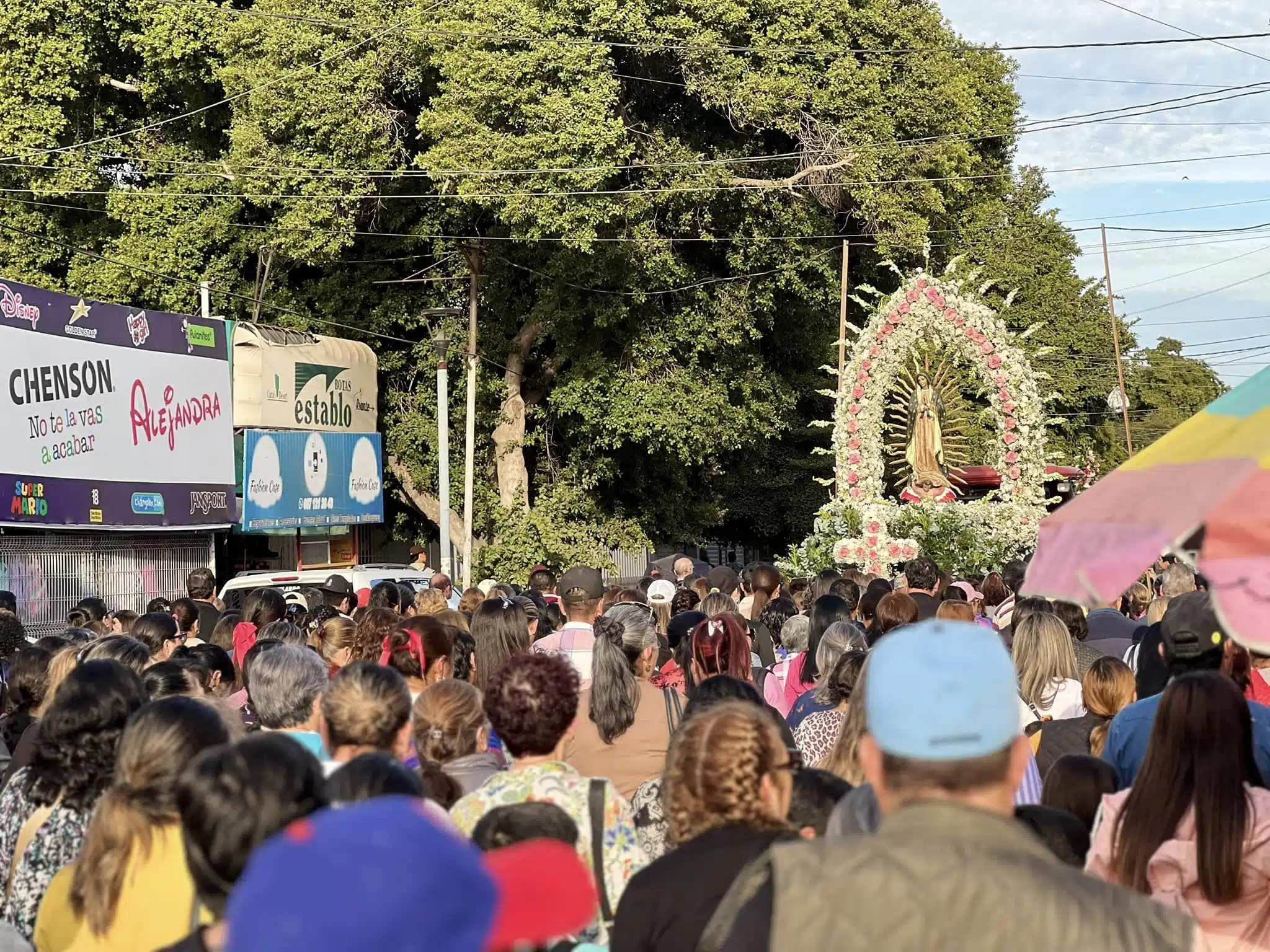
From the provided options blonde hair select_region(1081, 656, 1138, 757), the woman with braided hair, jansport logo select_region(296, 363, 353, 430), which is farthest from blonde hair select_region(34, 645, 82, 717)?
jansport logo select_region(296, 363, 353, 430)

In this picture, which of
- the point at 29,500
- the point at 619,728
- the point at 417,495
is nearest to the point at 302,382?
the point at 417,495

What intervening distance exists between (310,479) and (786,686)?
69.5 ft

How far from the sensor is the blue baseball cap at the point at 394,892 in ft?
4.75

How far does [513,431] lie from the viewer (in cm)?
3128

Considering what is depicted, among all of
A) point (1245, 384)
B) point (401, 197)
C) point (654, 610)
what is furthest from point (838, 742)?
point (401, 197)

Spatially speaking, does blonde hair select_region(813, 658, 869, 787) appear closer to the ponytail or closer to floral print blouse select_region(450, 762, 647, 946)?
floral print blouse select_region(450, 762, 647, 946)

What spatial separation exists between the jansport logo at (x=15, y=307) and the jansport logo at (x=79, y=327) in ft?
2.36

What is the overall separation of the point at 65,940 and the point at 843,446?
21.3 m

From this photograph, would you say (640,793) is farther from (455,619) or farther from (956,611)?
(455,619)

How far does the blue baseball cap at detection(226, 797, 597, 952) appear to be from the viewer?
1.45 meters

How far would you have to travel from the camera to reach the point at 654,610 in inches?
464

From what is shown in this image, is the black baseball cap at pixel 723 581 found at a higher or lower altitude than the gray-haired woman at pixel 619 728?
higher

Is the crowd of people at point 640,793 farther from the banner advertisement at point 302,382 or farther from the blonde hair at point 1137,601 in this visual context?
the banner advertisement at point 302,382

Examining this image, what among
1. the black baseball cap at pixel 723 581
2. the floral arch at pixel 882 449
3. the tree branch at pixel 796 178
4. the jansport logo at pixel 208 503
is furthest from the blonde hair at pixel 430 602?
the tree branch at pixel 796 178
